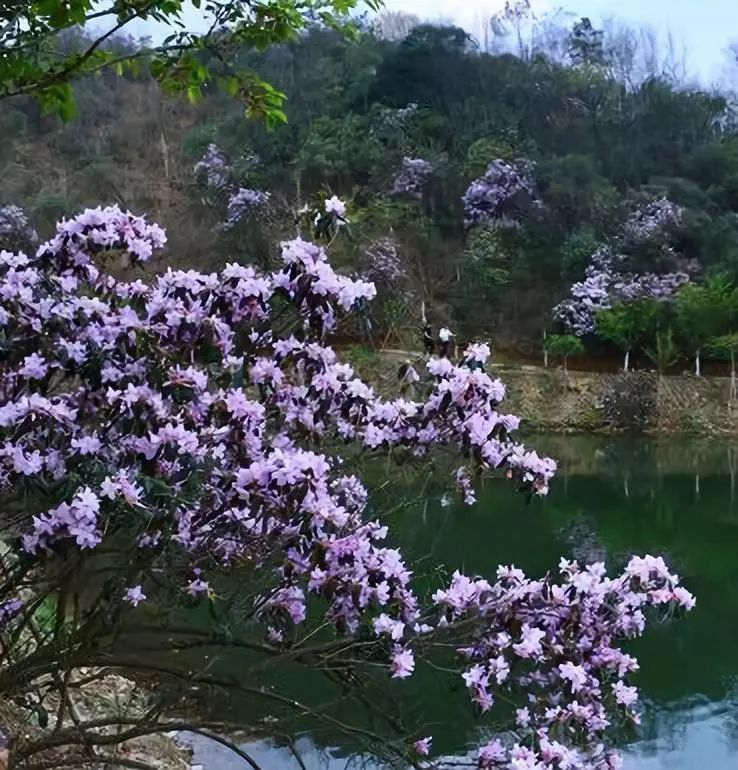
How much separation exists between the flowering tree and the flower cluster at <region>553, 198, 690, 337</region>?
578 inches

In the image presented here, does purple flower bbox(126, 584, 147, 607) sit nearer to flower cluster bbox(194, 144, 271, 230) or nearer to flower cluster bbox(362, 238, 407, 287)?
flower cluster bbox(362, 238, 407, 287)

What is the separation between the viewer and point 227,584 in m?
2.14

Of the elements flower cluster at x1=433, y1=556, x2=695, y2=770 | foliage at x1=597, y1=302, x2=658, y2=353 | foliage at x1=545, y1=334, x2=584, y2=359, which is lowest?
flower cluster at x1=433, y1=556, x2=695, y2=770

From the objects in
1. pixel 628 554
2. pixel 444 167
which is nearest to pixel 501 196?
pixel 444 167

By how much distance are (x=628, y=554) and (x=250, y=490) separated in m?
6.53

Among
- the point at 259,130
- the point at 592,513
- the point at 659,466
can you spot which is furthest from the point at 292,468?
the point at 259,130

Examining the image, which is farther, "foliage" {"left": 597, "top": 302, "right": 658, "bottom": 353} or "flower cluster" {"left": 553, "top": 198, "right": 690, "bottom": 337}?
"flower cluster" {"left": 553, "top": 198, "right": 690, "bottom": 337}

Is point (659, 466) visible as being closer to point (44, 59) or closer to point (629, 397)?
point (629, 397)

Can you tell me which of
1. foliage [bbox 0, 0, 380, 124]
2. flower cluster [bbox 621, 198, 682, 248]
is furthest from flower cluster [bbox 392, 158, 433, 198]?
foliage [bbox 0, 0, 380, 124]

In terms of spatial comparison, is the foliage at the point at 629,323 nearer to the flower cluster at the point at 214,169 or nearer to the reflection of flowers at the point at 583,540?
the reflection of flowers at the point at 583,540

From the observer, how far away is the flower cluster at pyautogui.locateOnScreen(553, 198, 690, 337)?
53.7 feet

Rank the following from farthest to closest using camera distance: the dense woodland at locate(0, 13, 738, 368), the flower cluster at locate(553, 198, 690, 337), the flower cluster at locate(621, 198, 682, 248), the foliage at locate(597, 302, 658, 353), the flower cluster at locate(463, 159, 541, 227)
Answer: the flower cluster at locate(463, 159, 541, 227), the flower cluster at locate(621, 198, 682, 248), the dense woodland at locate(0, 13, 738, 368), the flower cluster at locate(553, 198, 690, 337), the foliage at locate(597, 302, 658, 353)

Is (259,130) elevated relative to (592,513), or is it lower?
elevated

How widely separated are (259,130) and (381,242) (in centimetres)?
389
